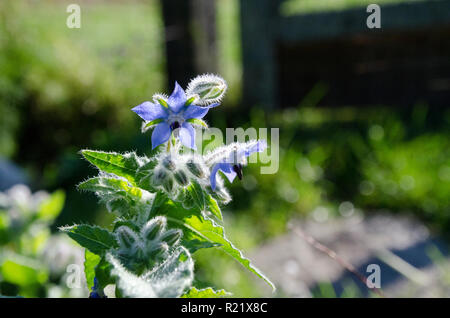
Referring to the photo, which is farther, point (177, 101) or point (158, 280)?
point (177, 101)

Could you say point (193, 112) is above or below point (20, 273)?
above

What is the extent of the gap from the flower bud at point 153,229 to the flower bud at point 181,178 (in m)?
0.06

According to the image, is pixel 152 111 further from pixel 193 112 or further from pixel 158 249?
pixel 158 249

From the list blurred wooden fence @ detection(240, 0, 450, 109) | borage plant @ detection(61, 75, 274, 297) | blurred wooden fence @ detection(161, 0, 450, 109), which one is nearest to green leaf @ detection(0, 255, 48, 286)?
borage plant @ detection(61, 75, 274, 297)

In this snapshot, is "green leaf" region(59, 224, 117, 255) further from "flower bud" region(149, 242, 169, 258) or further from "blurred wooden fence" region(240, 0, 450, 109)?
"blurred wooden fence" region(240, 0, 450, 109)

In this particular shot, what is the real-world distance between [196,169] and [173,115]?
0.11m

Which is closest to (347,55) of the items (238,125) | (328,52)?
(328,52)

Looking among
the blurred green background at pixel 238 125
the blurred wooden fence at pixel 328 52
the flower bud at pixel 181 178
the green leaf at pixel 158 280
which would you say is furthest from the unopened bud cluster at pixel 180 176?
the blurred wooden fence at pixel 328 52

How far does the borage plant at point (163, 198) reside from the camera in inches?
29.1

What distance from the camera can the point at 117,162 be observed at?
83 centimetres

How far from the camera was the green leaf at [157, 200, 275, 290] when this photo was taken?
31.2 inches

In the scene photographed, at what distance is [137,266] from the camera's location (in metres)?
0.73

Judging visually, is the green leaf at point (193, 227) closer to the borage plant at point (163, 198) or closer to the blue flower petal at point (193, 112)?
the borage plant at point (163, 198)

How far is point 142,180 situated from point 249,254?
77.1 inches
